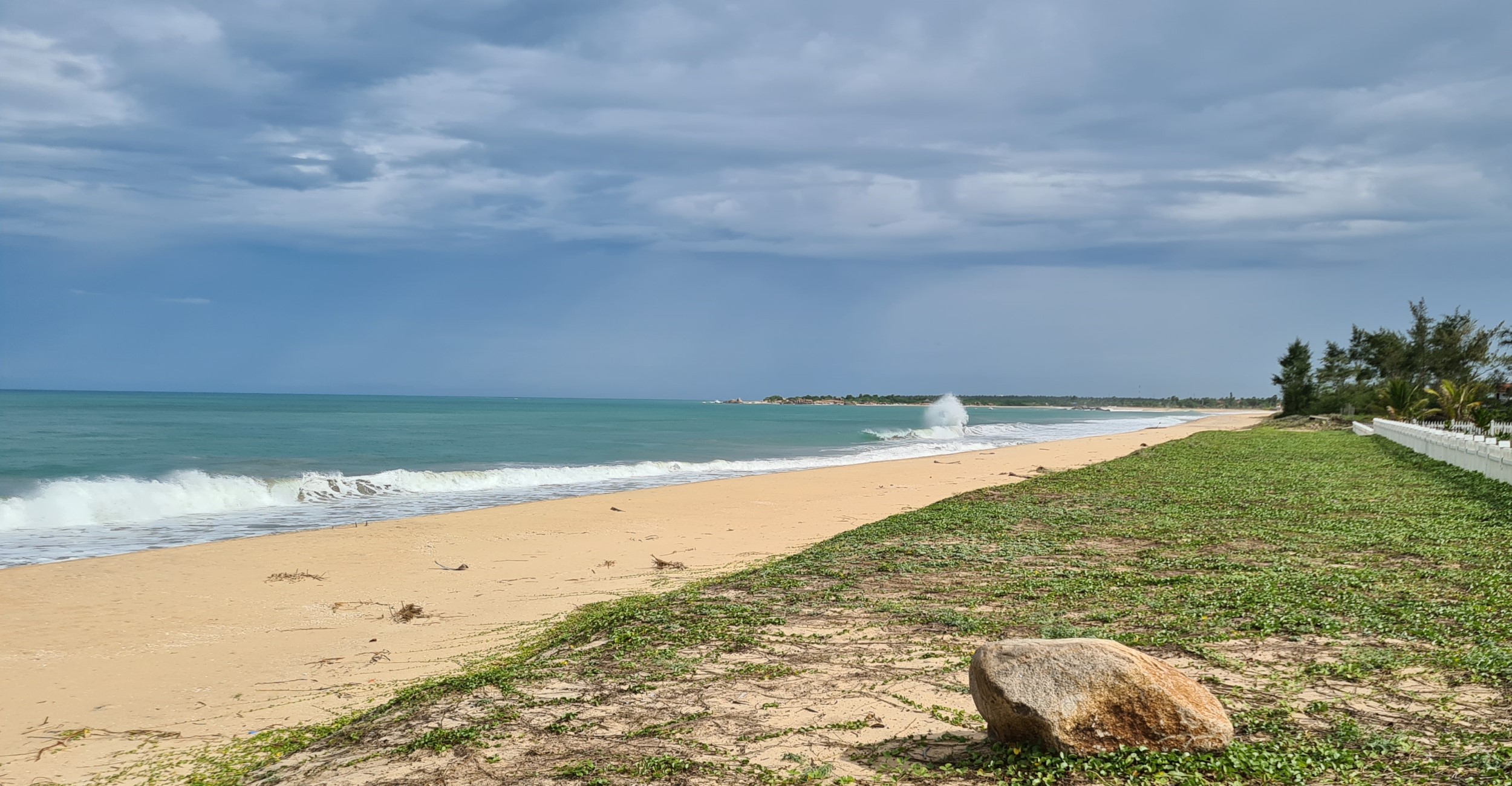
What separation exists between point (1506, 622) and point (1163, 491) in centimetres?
1155

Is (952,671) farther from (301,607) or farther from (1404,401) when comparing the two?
(1404,401)

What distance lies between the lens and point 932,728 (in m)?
5.12

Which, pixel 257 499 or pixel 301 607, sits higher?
pixel 301 607

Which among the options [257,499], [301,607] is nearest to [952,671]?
[301,607]

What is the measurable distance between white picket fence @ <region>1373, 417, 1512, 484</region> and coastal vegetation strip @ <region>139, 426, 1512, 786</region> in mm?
6676

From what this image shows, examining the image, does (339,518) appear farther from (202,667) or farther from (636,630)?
(636,630)

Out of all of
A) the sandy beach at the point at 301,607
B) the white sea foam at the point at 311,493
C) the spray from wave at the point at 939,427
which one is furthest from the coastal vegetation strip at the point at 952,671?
the spray from wave at the point at 939,427

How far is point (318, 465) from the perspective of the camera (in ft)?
107

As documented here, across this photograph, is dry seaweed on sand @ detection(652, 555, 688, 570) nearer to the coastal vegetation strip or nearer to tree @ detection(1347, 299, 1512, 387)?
the coastal vegetation strip

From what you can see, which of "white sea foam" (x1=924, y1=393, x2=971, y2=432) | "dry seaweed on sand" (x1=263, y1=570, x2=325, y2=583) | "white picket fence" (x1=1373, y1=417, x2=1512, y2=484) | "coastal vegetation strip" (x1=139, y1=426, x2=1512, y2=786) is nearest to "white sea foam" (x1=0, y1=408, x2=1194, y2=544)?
"dry seaweed on sand" (x1=263, y1=570, x2=325, y2=583)

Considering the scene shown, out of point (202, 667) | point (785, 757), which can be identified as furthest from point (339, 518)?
point (785, 757)

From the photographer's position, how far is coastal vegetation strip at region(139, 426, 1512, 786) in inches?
180

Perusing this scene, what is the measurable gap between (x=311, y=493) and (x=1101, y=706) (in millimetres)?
23566

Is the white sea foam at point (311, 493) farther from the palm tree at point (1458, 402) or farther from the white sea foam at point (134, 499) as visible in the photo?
the palm tree at point (1458, 402)
